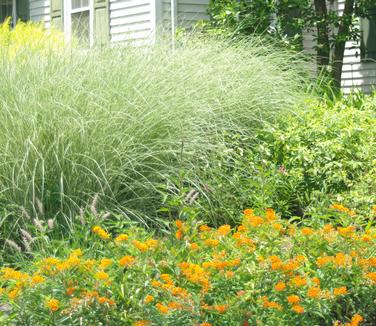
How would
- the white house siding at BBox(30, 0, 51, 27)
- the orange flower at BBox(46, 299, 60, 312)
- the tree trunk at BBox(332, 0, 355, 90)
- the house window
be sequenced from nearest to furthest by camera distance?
the orange flower at BBox(46, 299, 60, 312) → the tree trunk at BBox(332, 0, 355, 90) → the house window → the white house siding at BBox(30, 0, 51, 27)

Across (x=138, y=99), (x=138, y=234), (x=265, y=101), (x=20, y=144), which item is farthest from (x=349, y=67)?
(x=138, y=234)

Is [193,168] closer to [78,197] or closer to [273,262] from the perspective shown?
[78,197]

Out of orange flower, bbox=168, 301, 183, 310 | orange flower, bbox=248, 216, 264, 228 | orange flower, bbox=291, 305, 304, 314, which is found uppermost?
orange flower, bbox=248, 216, 264, 228

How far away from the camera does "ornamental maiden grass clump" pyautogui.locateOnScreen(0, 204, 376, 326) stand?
3131 millimetres

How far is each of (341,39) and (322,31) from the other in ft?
1.33

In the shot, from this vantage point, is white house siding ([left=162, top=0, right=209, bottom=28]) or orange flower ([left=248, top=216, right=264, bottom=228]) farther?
white house siding ([left=162, top=0, right=209, bottom=28])

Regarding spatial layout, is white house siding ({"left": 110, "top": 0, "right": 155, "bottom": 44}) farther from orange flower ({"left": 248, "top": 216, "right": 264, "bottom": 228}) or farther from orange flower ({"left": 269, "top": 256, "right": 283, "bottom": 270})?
orange flower ({"left": 269, "top": 256, "right": 283, "bottom": 270})

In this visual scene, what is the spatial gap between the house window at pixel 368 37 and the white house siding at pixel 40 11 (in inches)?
242

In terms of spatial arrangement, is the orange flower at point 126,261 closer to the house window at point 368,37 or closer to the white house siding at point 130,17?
the house window at point 368,37

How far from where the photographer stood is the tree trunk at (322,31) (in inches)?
416

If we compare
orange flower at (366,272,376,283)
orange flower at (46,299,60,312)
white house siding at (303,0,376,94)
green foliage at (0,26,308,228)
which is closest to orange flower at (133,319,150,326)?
orange flower at (46,299,60,312)

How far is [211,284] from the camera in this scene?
3322mm

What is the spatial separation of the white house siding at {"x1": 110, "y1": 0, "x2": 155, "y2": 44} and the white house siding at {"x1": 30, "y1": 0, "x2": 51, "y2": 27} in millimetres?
2250

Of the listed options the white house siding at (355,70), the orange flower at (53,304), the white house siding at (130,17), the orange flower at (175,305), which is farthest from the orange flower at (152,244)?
the white house siding at (130,17)
